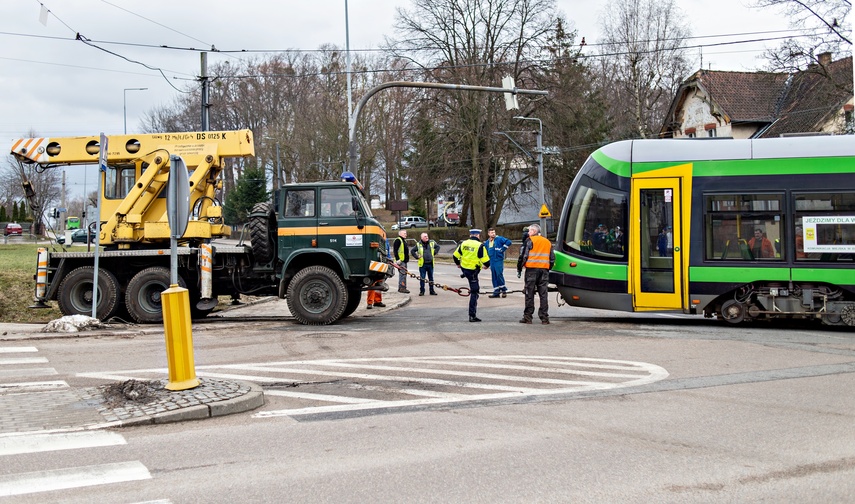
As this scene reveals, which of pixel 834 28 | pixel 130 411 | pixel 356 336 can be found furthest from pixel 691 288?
pixel 834 28

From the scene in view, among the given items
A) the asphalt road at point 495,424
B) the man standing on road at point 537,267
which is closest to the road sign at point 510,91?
the man standing on road at point 537,267

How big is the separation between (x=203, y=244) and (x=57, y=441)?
8969mm

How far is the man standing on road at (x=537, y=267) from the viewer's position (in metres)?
14.1

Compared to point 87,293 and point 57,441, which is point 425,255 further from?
point 57,441

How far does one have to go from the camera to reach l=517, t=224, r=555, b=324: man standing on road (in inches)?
555

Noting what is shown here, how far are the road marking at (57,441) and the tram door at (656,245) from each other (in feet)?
32.1

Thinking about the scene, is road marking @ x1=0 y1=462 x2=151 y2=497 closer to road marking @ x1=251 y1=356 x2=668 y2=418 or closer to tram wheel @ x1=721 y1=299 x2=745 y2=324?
road marking @ x1=251 y1=356 x2=668 y2=418

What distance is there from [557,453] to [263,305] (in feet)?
46.2

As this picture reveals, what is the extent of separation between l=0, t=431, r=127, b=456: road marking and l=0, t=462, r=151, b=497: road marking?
0.61 m

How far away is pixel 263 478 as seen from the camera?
17.1ft

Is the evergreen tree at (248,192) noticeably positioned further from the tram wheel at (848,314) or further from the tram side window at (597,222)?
the tram wheel at (848,314)

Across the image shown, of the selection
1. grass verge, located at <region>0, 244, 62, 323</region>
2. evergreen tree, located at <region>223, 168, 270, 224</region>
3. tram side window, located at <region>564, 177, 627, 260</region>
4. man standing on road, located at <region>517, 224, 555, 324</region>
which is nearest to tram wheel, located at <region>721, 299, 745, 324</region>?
tram side window, located at <region>564, 177, 627, 260</region>

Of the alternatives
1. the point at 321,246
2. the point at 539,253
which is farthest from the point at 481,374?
the point at 321,246

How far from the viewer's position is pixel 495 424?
6691 mm
